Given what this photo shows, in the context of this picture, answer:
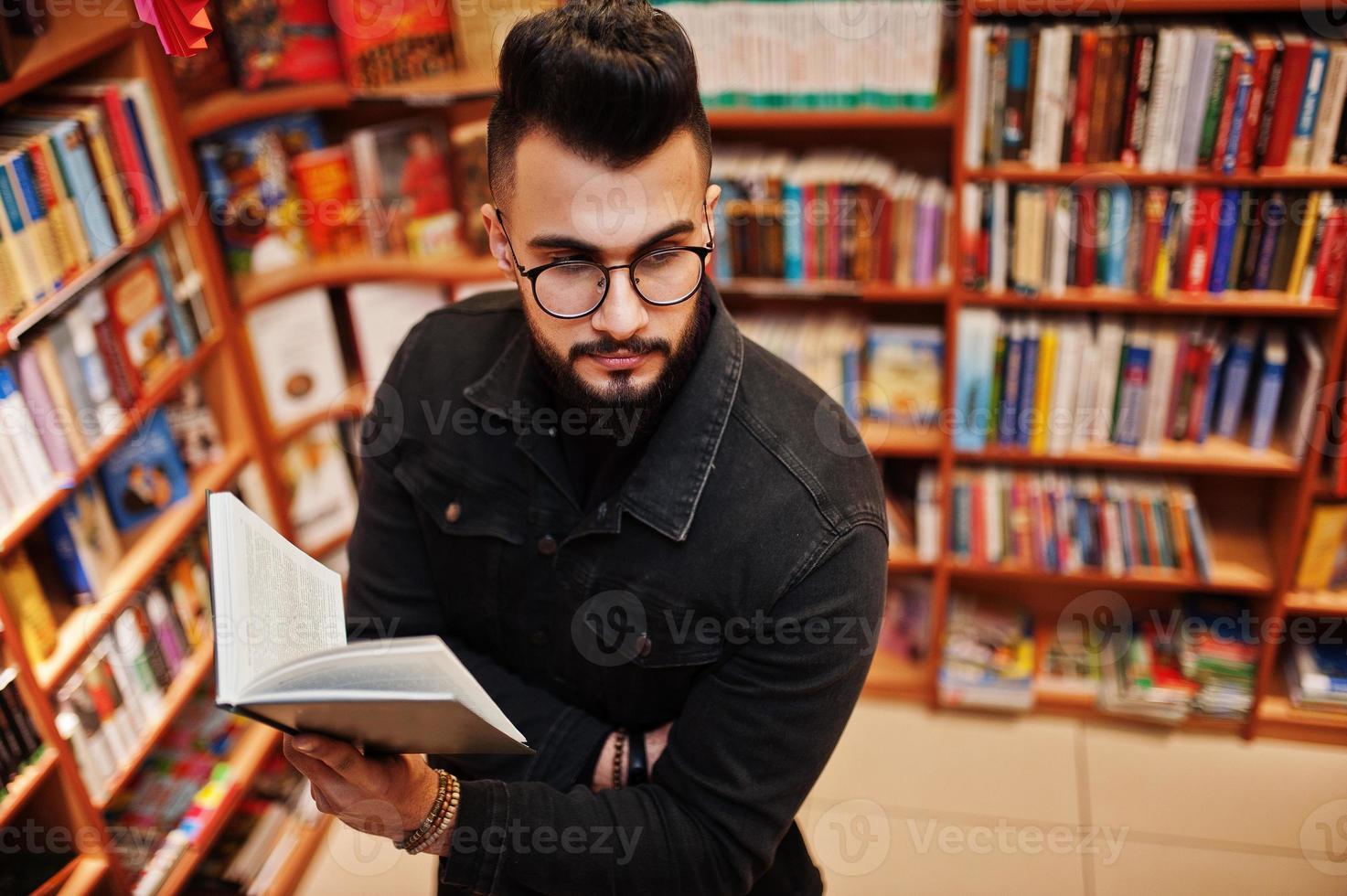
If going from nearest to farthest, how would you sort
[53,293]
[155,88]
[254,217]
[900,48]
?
[53,293] < [155,88] < [900,48] < [254,217]

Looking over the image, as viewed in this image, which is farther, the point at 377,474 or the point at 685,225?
the point at 377,474

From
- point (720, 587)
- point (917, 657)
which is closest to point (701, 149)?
point (720, 587)

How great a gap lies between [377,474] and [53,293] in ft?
2.79

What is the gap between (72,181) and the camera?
6.07 ft

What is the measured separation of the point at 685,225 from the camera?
110 centimetres

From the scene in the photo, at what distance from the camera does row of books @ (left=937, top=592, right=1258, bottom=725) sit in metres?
2.64

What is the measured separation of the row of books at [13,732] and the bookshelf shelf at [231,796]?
1.61ft

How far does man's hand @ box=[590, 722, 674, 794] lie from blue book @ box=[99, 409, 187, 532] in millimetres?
1278

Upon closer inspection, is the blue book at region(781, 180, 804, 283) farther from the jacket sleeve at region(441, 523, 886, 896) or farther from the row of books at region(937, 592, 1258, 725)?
the jacket sleeve at region(441, 523, 886, 896)

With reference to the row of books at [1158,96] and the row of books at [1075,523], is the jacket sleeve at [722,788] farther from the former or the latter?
the row of books at [1075,523]

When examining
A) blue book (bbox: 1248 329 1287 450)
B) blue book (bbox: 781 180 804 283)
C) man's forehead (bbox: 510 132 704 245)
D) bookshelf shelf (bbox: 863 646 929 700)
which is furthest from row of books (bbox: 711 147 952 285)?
man's forehead (bbox: 510 132 704 245)

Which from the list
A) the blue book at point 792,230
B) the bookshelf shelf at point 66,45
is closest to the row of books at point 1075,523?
the blue book at point 792,230

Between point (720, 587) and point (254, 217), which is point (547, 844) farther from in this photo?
point (254, 217)

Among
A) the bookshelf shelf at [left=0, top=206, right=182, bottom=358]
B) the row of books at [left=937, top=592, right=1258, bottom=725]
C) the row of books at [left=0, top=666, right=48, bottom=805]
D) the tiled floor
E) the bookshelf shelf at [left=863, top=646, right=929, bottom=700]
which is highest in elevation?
the bookshelf shelf at [left=0, top=206, right=182, bottom=358]
